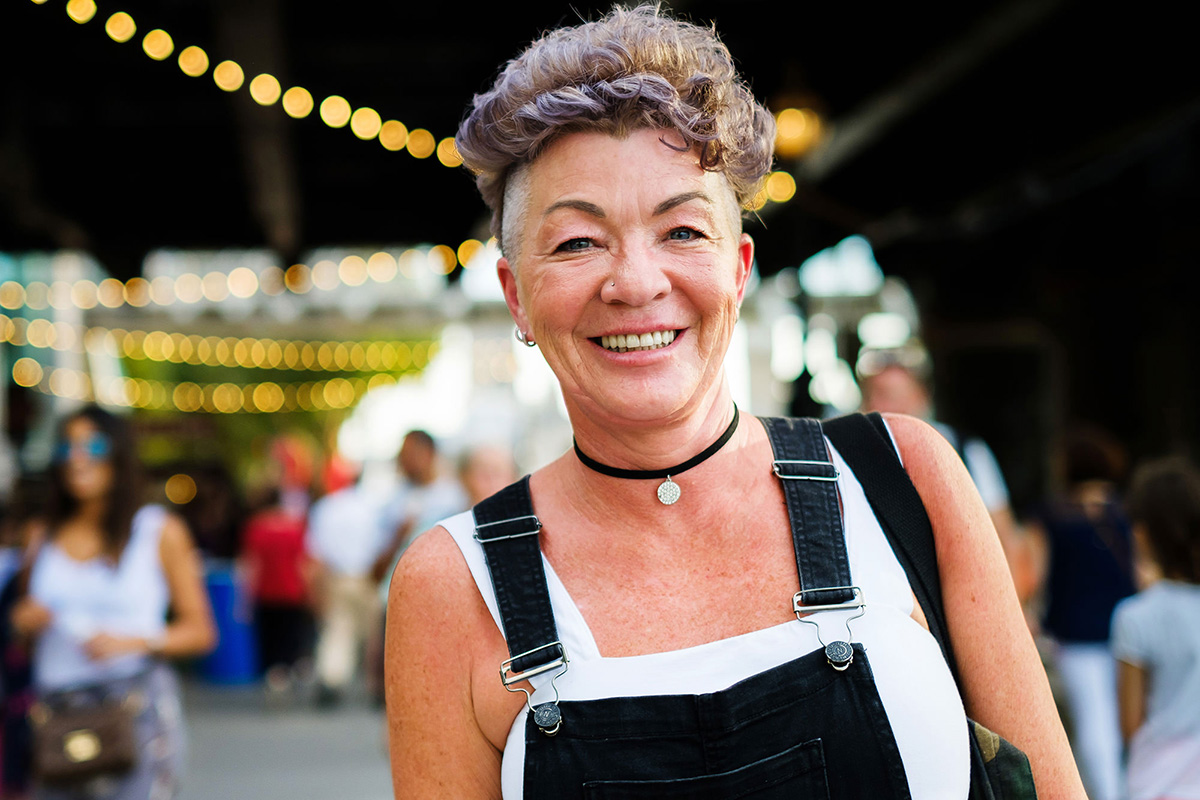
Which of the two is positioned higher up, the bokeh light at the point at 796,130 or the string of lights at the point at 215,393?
the string of lights at the point at 215,393

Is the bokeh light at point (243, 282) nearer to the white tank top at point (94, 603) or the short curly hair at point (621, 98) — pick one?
the white tank top at point (94, 603)

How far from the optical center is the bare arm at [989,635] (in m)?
1.36

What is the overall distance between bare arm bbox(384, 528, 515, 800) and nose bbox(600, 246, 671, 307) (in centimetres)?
40

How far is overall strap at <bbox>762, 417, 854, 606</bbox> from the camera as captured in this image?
4.46 feet

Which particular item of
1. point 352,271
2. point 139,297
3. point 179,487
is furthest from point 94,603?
A: point 352,271

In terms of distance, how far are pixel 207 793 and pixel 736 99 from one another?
6.14 meters

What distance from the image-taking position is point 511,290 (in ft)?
5.09

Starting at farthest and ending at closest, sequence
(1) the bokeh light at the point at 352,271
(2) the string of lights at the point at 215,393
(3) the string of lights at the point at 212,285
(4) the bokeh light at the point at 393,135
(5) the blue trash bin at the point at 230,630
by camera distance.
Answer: (1) the bokeh light at the point at 352,271 < (2) the string of lights at the point at 215,393 < (3) the string of lights at the point at 212,285 < (5) the blue trash bin at the point at 230,630 < (4) the bokeh light at the point at 393,135

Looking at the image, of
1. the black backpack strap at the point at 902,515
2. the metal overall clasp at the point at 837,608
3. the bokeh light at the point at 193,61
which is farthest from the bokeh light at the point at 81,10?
the metal overall clasp at the point at 837,608

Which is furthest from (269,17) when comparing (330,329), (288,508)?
(330,329)

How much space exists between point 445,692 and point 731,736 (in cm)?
36

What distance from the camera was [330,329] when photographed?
784 inches

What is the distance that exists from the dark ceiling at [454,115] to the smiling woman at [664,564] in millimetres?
3997

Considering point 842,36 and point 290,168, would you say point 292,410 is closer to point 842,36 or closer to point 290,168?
point 290,168
